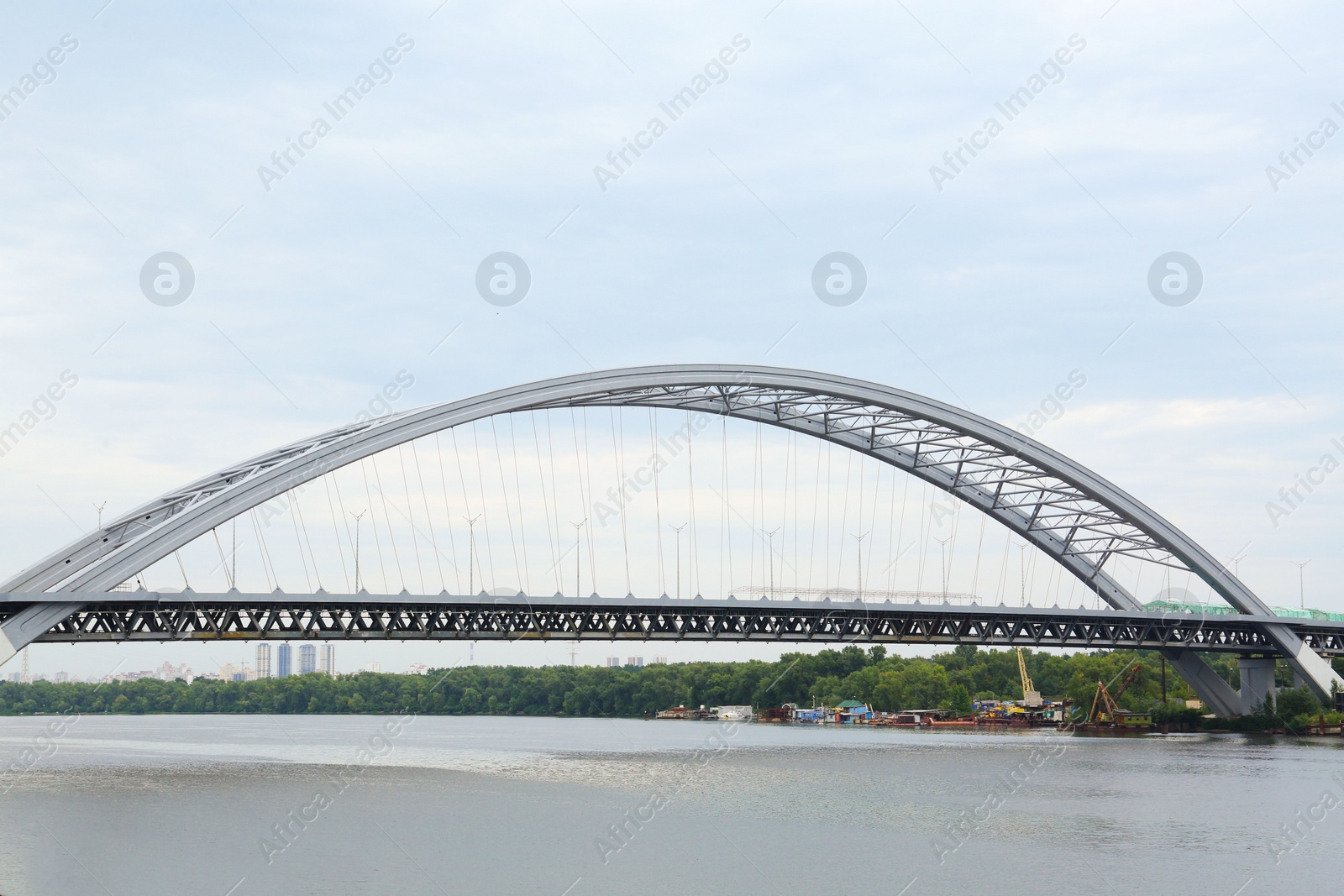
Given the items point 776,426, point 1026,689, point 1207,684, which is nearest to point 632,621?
point 776,426

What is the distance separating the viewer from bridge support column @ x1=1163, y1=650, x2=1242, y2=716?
231ft

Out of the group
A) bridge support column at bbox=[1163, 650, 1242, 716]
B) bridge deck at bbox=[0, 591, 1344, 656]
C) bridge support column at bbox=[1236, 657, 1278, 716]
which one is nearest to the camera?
bridge deck at bbox=[0, 591, 1344, 656]

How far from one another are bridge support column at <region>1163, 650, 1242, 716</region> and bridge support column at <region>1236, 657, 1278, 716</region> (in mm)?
565

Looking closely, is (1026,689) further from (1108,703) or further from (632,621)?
(632,621)

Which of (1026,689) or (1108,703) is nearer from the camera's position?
(1108,703)

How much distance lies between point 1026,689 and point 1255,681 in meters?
35.8

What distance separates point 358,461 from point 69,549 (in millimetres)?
9748

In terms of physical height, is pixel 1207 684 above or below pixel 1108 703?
above

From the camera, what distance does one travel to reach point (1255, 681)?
230 ft

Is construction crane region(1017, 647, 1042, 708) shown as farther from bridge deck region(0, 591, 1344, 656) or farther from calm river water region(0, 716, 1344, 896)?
calm river water region(0, 716, 1344, 896)

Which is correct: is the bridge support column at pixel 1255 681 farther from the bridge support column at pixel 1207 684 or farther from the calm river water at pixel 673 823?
the calm river water at pixel 673 823

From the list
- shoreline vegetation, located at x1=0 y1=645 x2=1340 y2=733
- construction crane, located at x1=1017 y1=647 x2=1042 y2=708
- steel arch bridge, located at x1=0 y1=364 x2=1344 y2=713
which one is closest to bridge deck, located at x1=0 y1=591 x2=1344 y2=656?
steel arch bridge, located at x1=0 y1=364 x2=1344 y2=713

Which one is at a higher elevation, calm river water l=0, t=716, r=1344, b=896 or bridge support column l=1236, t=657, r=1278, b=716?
bridge support column l=1236, t=657, r=1278, b=716

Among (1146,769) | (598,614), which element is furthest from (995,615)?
(598,614)
